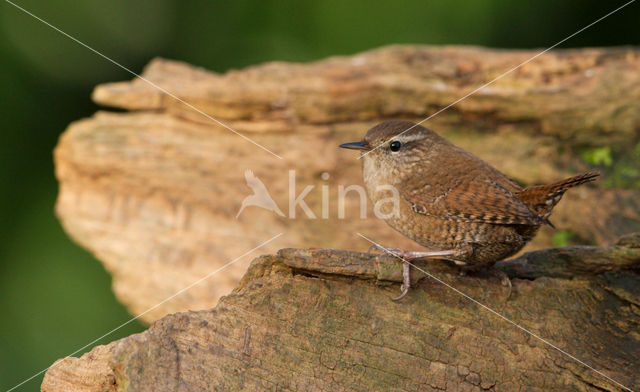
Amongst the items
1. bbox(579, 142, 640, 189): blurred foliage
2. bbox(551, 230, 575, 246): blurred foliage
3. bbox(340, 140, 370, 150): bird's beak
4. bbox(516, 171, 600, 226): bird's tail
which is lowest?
bbox(551, 230, 575, 246): blurred foliage

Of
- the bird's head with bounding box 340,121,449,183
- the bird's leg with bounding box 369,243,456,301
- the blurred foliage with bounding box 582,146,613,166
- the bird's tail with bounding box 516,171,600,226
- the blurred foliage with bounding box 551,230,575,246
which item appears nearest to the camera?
the bird's leg with bounding box 369,243,456,301

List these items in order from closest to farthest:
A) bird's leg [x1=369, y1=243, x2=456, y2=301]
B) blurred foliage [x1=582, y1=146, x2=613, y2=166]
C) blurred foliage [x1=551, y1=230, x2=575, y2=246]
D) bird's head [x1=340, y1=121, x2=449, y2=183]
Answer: bird's leg [x1=369, y1=243, x2=456, y2=301] → bird's head [x1=340, y1=121, x2=449, y2=183] → blurred foliage [x1=551, y1=230, x2=575, y2=246] → blurred foliage [x1=582, y1=146, x2=613, y2=166]

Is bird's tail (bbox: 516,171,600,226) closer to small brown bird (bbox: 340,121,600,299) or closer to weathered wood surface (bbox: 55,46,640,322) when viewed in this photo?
small brown bird (bbox: 340,121,600,299)

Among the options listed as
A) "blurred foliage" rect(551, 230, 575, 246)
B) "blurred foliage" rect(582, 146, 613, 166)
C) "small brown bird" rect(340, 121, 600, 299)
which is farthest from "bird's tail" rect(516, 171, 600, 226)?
"blurred foliage" rect(582, 146, 613, 166)

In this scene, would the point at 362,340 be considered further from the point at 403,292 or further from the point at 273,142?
the point at 273,142

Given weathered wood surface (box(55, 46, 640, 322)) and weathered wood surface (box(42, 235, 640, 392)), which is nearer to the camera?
weathered wood surface (box(42, 235, 640, 392))

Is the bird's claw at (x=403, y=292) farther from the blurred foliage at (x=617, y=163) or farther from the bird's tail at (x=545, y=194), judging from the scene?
the blurred foliage at (x=617, y=163)

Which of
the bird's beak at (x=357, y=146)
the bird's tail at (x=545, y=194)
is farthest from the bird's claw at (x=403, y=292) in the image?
the bird's beak at (x=357, y=146)

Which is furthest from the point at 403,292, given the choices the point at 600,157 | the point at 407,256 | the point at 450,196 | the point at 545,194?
the point at 600,157
